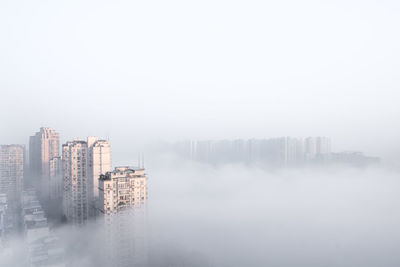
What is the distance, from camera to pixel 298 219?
11.7 metres

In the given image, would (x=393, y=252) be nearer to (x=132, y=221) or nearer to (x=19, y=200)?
(x=132, y=221)

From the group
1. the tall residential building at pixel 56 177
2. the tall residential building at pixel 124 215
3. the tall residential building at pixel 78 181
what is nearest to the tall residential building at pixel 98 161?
the tall residential building at pixel 78 181

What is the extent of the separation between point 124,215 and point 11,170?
9768 millimetres

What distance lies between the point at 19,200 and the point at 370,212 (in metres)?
14.3

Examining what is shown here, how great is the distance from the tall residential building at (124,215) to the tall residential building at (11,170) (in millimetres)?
9065

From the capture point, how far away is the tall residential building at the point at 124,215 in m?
6.52

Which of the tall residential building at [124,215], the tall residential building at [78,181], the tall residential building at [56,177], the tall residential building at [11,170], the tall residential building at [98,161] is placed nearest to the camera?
the tall residential building at [124,215]

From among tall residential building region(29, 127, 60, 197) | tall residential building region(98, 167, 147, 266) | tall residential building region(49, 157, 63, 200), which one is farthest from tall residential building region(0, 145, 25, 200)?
tall residential building region(98, 167, 147, 266)

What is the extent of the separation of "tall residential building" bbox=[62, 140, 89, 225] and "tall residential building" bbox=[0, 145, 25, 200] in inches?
217

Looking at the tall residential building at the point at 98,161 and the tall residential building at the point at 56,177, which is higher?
the tall residential building at the point at 98,161

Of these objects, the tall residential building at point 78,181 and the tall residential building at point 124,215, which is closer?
the tall residential building at point 124,215

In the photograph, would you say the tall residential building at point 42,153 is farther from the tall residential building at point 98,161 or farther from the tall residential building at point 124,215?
the tall residential building at point 124,215

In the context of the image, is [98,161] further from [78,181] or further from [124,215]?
[124,215]

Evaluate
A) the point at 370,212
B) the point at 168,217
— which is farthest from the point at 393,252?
the point at 168,217
